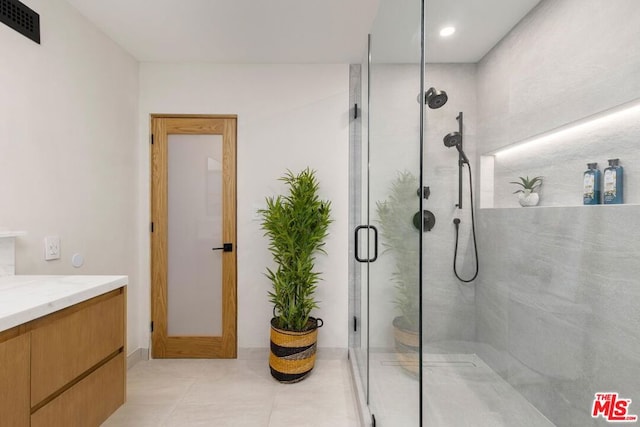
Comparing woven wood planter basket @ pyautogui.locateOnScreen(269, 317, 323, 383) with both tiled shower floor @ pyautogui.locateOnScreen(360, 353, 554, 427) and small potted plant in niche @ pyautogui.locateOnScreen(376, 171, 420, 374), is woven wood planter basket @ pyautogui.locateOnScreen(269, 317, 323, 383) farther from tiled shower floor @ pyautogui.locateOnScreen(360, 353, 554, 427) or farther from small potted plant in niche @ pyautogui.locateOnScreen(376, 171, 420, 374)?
small potted plant in niche @ pyautogui.locateOnScreen(376, 171, 420, 374)

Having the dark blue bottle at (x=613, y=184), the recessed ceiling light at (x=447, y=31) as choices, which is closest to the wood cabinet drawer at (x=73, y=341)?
the recessed ceiling light at (x=447, y=31)

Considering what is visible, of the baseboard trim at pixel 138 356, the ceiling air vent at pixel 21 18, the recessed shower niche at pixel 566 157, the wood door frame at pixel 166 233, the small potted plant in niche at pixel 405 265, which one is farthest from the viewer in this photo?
the wood door frame at pixel 166 233

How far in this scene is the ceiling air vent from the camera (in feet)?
5.39

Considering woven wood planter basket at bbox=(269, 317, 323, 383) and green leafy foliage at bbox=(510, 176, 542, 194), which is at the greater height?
green leafy foliage at bbox=(510, 176, 542, 194)

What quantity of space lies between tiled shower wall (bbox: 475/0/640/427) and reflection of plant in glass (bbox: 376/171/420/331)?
23 cm

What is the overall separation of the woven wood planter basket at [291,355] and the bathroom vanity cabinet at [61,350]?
1.15 metres

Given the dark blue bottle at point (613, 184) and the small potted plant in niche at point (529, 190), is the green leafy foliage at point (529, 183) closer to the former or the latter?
the small potted plant in niche at point (529, 190)

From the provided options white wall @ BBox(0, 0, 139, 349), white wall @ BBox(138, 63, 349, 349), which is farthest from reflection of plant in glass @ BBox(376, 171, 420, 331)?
white wall @ BBox(0, 0, 139, 349)

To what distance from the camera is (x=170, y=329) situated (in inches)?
114

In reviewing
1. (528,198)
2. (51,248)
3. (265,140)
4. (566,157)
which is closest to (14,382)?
(51,248)

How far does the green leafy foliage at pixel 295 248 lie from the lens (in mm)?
2506

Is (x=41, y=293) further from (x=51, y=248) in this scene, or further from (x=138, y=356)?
(x=138, y=356)

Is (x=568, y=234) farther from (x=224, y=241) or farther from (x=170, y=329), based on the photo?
(x=170, y=329)

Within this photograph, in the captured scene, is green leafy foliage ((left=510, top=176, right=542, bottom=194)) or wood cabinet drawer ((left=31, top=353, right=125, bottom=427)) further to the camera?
green leafy foliage ((left=510, top=176, right=542, bottom=194))
